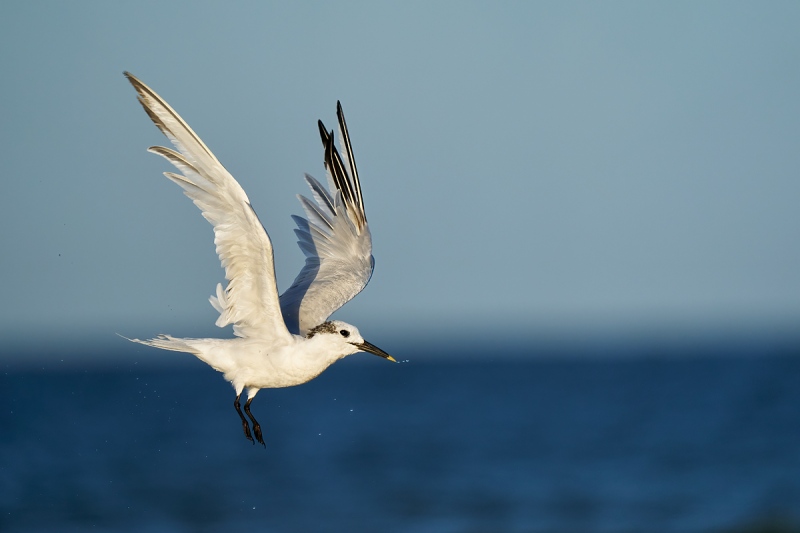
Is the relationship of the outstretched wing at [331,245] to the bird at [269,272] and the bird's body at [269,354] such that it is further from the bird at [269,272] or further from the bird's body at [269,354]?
the bird's body at [269,354]

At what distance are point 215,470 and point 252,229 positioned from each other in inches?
1023

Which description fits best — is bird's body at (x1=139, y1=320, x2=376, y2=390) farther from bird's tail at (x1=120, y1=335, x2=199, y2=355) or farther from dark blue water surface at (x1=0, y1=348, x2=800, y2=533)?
dark blue water surface at (x1=0, y1=348, x2=800, y2=533)

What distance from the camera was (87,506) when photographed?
104 ft

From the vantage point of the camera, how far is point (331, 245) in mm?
16484

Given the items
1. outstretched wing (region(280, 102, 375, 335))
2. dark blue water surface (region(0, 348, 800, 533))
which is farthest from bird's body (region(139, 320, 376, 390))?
dark blue water surface (region(0, 348, 800, 533))

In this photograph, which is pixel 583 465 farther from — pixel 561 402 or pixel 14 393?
pixel 14 393

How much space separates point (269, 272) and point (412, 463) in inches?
A: 1035

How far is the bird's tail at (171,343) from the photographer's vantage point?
13.6m

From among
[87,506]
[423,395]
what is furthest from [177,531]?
[423,395]

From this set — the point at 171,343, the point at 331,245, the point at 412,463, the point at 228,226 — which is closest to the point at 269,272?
the point at 228,226

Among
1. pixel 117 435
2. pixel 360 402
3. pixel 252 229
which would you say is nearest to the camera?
pixel 252 229

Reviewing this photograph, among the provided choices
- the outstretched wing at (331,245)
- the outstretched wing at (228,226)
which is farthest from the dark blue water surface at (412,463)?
the outstretched wing at (228,226)

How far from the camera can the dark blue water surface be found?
27.9 meters

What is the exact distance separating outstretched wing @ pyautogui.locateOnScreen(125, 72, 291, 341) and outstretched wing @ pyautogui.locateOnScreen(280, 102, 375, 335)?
1.33 m
